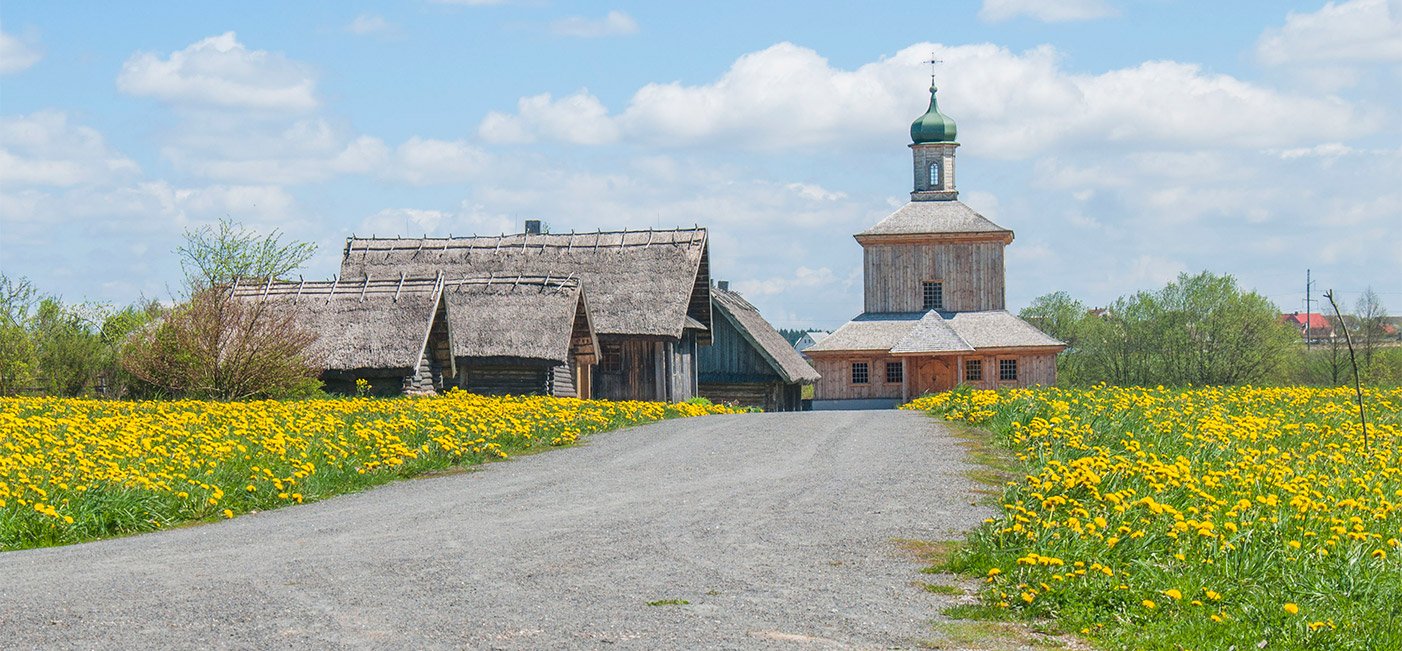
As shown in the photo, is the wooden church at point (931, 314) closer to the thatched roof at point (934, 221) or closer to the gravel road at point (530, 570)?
the thatched roof at point (934, 221)

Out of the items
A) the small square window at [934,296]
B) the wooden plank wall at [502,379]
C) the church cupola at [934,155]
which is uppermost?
the church cupola at [934,155]

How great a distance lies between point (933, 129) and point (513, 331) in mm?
29925

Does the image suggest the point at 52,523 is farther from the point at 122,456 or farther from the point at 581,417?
the point at 581,417

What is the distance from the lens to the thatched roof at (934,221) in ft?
194

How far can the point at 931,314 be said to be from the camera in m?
57.1

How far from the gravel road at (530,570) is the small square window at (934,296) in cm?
4370

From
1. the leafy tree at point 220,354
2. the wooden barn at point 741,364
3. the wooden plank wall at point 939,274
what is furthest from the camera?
the wooden plank wall at point 939,274

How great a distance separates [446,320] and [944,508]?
24183 mm

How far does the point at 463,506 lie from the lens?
1370cm

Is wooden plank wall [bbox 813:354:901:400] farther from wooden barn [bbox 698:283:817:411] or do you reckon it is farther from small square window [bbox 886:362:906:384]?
wooden barn [bbox 698:283:817:411]

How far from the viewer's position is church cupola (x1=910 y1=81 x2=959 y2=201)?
61.8m

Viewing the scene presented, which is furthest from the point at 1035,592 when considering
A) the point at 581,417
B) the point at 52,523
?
the point at 581,417

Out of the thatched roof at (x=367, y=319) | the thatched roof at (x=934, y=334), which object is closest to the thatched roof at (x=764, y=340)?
the thatched roof at (x=934, y=334)

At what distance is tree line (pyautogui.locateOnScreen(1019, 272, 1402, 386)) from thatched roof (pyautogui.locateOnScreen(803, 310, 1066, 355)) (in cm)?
1895
